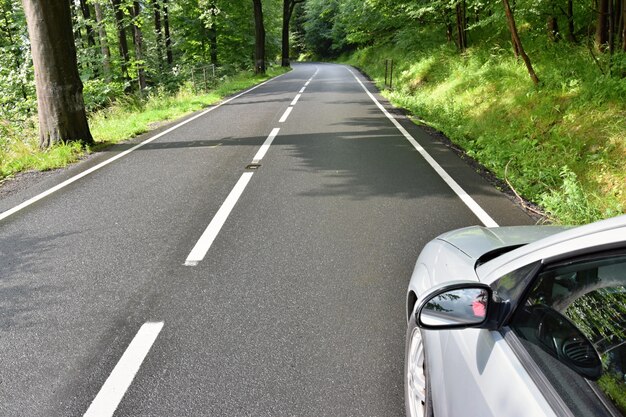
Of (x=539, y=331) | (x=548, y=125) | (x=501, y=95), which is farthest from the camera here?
(x=501, y=95)

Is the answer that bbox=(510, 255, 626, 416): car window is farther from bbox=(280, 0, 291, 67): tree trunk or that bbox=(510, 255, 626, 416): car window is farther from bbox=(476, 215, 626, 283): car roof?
bbox=(280, 0, 291, 67): tree trunk

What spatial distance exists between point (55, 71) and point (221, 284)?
23.8 feet

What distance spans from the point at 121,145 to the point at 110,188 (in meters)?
3.64

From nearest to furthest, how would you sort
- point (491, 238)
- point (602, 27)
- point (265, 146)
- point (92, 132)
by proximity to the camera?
point (491, 238), point (602, 27), point (265, 146), point (92, 132)

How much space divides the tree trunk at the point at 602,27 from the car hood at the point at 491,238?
858 cm

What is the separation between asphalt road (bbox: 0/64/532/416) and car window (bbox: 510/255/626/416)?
4.48 feet

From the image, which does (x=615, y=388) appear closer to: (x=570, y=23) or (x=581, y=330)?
(x=581, y=330)

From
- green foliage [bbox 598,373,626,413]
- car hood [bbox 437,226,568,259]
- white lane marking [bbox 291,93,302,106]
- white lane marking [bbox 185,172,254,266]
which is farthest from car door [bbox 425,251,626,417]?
white lane marking [bbox 291,93,302,106]

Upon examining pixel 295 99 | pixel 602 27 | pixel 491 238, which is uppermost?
pixel 602 27

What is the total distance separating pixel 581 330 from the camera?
50.5 inches

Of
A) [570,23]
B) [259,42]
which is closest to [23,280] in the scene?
[570,23]

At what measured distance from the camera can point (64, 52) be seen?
28.2 ft

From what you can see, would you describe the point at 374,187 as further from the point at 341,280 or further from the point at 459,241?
the point at 459,241

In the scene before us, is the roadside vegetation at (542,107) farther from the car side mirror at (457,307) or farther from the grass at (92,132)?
the grass at (92,132)
